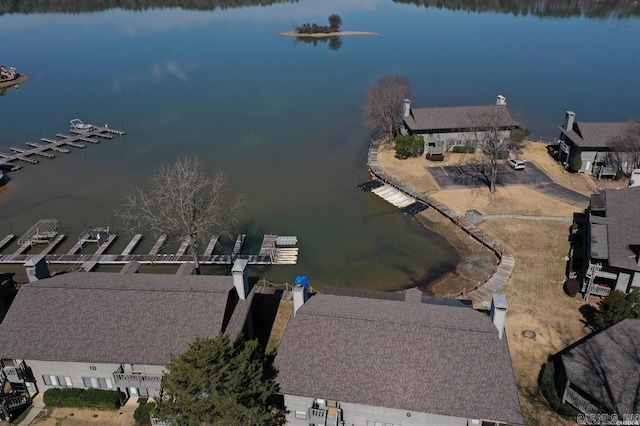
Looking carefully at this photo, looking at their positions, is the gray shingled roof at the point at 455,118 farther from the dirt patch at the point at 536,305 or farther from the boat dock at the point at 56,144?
the boat dock at the point at 56,144

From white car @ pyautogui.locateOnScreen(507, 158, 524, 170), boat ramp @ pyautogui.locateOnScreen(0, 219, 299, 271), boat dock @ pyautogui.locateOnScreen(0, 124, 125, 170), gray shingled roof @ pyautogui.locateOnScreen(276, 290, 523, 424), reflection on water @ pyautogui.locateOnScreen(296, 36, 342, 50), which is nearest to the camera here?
gray shingled roof @ pyautogui.locateOnScreen(276, 290, 523, 424)

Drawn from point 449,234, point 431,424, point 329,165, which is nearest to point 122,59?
point 329,165

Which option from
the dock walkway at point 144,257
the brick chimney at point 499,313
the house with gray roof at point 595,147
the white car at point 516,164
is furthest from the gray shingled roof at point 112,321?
the house with gray roof at point 595,147

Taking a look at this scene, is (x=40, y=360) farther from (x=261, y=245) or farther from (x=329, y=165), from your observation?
(x=329, y=165)

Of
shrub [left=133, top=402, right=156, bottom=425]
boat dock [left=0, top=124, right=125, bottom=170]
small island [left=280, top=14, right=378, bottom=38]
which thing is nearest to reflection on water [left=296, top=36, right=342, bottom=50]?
small island [left=280, top=14, right=378, bottom=38]

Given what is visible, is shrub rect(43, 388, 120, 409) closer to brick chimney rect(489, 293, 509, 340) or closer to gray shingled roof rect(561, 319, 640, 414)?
brick chimney rect(489, 293, 509, 340)

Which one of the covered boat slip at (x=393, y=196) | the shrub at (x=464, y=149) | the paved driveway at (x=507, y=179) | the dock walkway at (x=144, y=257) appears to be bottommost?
the dock walkway at (x=144, y=257)

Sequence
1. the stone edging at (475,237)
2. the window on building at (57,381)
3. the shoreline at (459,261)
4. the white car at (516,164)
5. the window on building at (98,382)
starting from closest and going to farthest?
the window on building at (98,382) → the window on building at (57,381) → the stone edging at (475,237) → the shoreline at (459,261) → the white car at (516,164)
